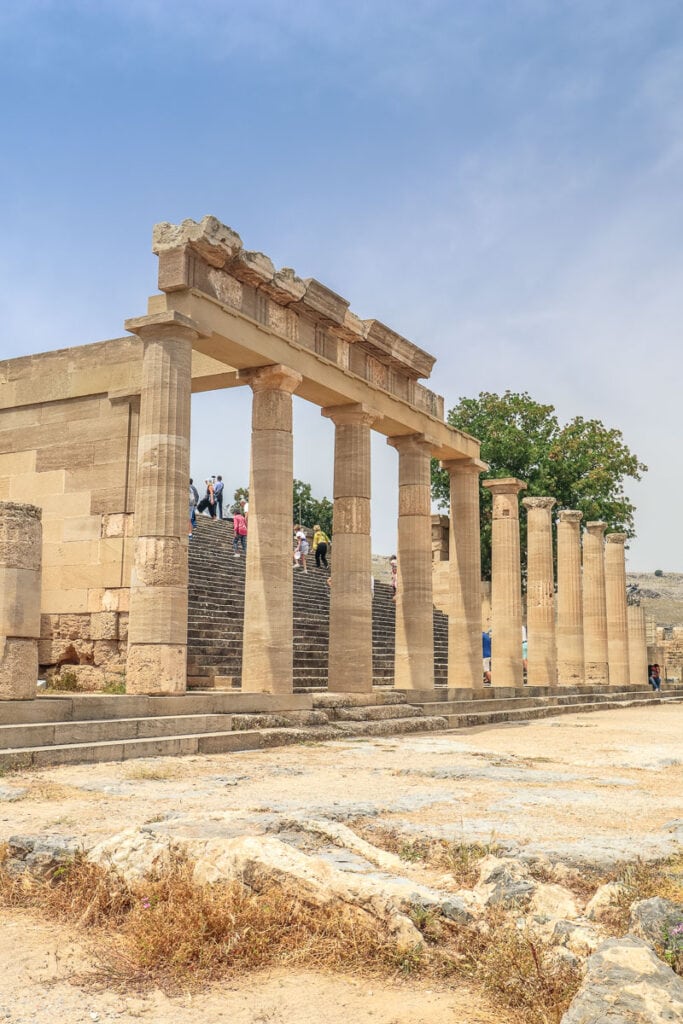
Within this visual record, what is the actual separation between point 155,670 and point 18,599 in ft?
9.27

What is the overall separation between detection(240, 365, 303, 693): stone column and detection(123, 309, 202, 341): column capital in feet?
7.01

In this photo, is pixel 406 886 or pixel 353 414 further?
pixel 353 414

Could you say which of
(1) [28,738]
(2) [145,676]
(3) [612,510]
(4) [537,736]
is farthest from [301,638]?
(3) [612,510]

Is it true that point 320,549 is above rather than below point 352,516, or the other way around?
above

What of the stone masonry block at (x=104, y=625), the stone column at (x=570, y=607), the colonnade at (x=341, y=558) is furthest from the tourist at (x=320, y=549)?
the stone masonry block at (x=104, y=625)

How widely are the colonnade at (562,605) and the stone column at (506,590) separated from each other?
2cm

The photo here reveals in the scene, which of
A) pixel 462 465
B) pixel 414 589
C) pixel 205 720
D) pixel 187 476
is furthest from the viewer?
pixel 462 465

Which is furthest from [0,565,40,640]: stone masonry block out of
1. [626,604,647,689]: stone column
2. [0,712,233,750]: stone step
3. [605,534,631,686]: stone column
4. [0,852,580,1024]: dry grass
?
[626,604,647,689]: stone column

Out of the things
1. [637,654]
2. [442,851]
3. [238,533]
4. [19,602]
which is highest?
[238,533]

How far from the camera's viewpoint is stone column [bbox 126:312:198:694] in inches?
482

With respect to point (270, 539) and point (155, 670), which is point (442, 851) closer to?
point (155, 670)

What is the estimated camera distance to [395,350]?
59.0ft

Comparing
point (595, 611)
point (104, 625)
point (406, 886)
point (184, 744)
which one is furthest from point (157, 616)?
point (595, 611)

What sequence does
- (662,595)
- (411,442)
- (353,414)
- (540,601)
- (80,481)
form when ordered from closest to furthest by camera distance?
(80,481)
(353,414)
(411,442)
(540,601)
(662,595)
